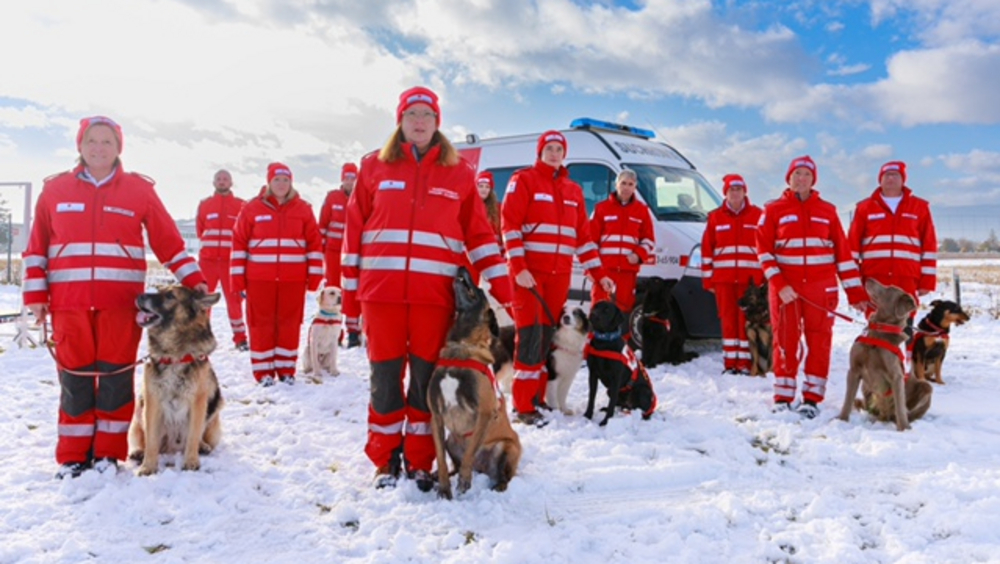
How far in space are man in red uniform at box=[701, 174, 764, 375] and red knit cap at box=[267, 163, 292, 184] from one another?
452 cm

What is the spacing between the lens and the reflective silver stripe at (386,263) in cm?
357

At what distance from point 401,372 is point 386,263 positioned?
0.66m

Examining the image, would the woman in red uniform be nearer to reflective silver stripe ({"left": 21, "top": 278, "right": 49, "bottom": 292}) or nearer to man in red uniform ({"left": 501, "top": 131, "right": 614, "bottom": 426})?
man in red uniform ({"left": 501, "top": 131, "right": 614, "bottom": 426})

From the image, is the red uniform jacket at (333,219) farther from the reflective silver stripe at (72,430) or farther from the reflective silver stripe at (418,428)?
the reflective silver stripe at (418,428)

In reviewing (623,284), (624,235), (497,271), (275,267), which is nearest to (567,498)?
(497,271)

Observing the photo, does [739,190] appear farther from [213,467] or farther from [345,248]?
[213,467]

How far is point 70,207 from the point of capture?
378 centimetres

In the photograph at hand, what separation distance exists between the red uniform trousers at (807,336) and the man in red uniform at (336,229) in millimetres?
5304

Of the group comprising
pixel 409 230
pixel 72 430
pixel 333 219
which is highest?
pixel 333 219

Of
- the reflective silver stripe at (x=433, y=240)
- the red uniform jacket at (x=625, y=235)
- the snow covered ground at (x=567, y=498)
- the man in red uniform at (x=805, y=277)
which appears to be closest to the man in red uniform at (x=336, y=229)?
the snow covered ground at (x=567, y=498)

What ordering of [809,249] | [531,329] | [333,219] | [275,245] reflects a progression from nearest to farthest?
[531,329] → [809,249] → [275,245] → [333,219]

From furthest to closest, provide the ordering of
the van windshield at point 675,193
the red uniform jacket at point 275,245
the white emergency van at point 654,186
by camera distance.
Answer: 1. the van windshield at point 675,193
2. the white emergency van at point 654,186
3. the red uniform jacket at point 275,245

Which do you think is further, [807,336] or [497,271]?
[807,336]

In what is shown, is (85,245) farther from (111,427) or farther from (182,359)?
(111,427)
